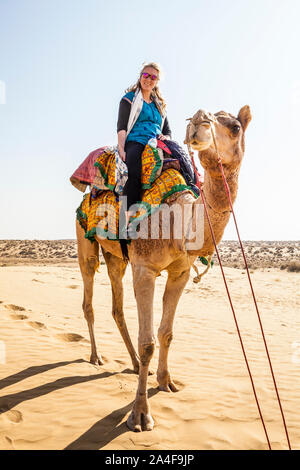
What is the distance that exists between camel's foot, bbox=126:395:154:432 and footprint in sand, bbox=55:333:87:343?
11.1 feet

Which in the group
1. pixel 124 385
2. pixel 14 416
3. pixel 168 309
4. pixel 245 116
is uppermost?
pixel 245 116

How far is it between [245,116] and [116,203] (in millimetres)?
1721

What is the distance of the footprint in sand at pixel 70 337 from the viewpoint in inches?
253

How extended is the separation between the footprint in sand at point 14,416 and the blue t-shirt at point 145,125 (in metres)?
3.00

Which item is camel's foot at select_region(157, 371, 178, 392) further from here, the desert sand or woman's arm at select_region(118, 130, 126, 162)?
woman's arm at select_region(118, 130, 126, 162)

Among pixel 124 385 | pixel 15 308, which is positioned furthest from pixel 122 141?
pixel 15 308

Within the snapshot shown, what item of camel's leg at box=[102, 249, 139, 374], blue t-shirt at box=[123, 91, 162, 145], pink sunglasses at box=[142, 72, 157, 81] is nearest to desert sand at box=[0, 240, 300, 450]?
camel's leg at box=[102, 249, 139, 374]

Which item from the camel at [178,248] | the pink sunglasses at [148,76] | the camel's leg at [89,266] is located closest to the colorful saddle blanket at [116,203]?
the camel at [178,248]

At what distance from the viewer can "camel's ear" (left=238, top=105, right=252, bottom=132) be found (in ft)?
9.31

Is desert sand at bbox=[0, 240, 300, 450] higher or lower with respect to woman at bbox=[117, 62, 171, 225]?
lower

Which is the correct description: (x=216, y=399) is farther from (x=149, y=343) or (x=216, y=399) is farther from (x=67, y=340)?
(x=67, y=340)

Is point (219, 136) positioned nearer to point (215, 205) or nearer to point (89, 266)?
point (215, 205)

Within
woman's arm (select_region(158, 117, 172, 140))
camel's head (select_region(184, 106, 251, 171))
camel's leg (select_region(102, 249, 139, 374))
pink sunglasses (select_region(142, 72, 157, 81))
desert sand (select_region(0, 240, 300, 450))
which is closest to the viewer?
camel's head (select_region(184, 106, 251, 171))

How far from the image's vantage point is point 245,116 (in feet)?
9.36
